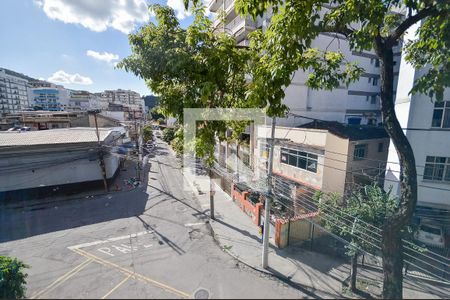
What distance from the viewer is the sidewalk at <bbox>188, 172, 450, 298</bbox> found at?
6.75 meters

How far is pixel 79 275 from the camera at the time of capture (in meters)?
7.21

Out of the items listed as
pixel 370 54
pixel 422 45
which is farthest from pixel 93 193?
pixel 370 54

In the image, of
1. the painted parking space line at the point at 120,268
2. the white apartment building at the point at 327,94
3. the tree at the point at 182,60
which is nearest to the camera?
the tree at the point at 182,60

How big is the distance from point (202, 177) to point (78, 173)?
32.4ft

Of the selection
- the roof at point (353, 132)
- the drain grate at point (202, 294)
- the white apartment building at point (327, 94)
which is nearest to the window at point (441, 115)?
the roof at point (353, 132)

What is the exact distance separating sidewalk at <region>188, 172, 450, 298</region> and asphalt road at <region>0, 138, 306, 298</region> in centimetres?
58

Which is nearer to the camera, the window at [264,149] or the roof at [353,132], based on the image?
the roof at [353,132]

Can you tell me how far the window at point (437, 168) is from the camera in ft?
29.9

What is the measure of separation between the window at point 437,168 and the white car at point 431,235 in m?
2.37

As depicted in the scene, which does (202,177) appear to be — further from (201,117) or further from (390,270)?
(390,270)

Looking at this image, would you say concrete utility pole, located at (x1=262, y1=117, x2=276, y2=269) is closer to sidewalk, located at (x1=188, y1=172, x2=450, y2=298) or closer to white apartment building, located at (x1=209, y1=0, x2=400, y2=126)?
sidewalk, located at (x1=188, y1=172, x2=450, y2=298)

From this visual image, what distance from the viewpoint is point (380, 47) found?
447 centimetres

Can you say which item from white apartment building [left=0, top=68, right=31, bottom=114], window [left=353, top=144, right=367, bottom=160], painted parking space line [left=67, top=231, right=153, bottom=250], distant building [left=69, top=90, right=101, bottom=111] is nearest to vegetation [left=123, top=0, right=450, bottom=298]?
painted parking space line [left=67, top=231, right=153, bottom=250]

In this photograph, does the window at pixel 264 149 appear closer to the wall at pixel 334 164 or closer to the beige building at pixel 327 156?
the beige building at pixel 327 156
